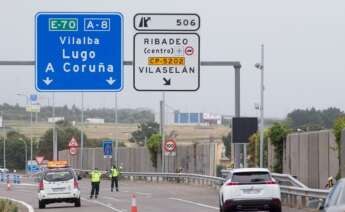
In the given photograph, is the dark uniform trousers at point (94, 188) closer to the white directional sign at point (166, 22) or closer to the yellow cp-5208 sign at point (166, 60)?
the yellow cp-5208 sign at point (166, 60)

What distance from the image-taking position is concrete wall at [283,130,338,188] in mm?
38406

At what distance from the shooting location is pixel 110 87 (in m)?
28.9

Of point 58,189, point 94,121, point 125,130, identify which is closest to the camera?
point 58,189

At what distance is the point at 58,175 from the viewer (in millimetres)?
40969

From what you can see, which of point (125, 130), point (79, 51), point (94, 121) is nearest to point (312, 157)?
point (79, 51)

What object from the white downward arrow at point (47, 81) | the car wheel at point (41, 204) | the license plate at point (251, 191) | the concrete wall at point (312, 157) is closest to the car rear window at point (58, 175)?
the car wheel at point (41, 204)

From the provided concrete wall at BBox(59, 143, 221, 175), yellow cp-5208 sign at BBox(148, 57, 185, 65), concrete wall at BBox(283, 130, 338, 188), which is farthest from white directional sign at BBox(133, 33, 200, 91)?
concrete wall at BBox(59, 143, 221, 175)

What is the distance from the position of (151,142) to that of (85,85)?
48.7m

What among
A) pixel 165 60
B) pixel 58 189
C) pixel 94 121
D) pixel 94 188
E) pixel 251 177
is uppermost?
pixel 165 60

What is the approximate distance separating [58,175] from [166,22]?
1476cm

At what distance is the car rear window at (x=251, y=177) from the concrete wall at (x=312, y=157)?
7.95 metres

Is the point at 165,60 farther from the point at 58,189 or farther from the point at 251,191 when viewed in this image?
the point at 58,189

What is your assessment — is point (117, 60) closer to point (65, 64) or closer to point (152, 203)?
point (65, 64)

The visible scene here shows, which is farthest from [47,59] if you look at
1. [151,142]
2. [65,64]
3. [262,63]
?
[151,142]
